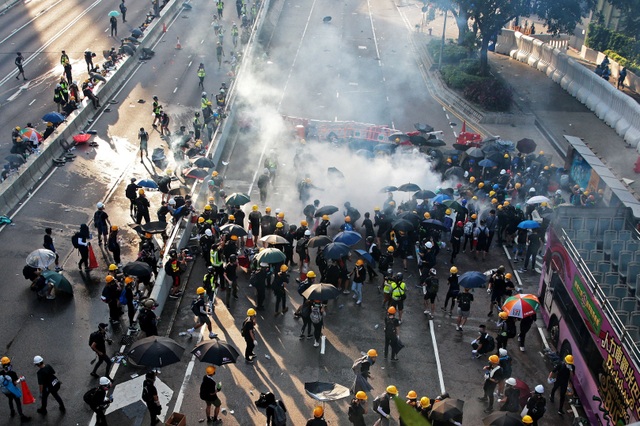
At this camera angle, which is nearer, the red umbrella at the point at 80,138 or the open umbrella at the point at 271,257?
the open umbrella at the point at 271,257

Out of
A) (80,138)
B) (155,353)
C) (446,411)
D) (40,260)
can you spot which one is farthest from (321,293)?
(80,138)

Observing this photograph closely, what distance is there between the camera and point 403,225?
2181 cm

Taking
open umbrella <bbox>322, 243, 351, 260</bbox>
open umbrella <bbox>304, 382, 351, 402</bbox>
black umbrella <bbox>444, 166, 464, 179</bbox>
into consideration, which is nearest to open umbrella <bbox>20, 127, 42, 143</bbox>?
open umbrella <bbox>322, 243, 351, 260</bbox>

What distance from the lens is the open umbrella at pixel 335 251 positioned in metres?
20.0

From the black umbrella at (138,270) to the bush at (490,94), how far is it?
1014 inches

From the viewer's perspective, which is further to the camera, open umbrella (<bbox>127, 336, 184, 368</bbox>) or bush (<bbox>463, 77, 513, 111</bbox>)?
bush (<bbox>463, 77, 513, 111</bbox>)

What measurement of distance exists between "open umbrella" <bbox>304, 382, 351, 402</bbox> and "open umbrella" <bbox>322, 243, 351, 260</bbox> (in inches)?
228

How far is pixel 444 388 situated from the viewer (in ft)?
56.7

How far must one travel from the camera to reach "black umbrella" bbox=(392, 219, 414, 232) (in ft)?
71.5

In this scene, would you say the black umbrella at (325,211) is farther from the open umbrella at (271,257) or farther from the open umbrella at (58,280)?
the open umbrella at (58,280)

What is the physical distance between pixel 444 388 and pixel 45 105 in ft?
83.0

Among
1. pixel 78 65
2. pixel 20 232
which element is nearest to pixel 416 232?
pixel 20 232

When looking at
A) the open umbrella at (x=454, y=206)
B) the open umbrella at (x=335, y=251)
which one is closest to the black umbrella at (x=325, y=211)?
the open umbrella at (x=335, y=251)

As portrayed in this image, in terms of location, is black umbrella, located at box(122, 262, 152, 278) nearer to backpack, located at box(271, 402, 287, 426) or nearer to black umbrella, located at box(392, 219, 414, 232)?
backpack, located at box(271, 402, 287, 426)
